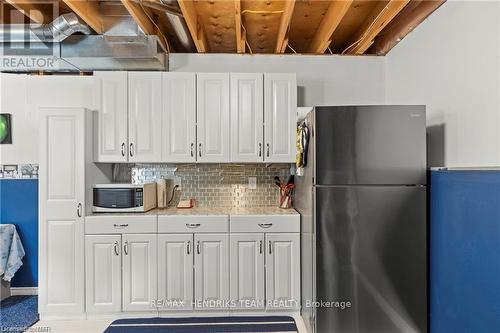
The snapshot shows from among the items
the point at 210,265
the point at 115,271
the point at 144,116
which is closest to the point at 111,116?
the point at 144,116

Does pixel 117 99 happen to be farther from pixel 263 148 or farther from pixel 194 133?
pixel 263 148

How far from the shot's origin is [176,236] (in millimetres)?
2660

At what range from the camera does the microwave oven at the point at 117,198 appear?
2744 mm

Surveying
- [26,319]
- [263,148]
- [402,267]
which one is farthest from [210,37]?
[26,319]

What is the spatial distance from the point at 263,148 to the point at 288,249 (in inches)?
37.6

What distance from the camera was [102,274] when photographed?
2.64 metres

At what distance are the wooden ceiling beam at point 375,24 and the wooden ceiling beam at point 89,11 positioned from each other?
7.77ft

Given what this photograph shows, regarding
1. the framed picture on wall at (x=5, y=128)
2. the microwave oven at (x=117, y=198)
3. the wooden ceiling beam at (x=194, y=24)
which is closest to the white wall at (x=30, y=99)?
the framed picture on wall at (x=5, y=128)

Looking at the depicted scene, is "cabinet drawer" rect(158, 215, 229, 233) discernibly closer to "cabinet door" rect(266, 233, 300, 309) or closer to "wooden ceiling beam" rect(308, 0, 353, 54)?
"cabinet door" rect(266, 233, 300, 309)

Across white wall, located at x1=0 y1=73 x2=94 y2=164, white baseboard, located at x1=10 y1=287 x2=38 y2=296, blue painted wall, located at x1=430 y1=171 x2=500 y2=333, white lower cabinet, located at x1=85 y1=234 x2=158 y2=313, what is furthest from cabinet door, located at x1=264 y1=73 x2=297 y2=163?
white baseboard, located at x1=10 y1=287 x2=38 y2=296

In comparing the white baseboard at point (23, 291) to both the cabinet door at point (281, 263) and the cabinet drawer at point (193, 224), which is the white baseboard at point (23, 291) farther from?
the cabinet door at point (281, 263)

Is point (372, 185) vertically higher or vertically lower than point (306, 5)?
lower

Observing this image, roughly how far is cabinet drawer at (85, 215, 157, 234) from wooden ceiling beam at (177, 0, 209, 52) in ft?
5.52

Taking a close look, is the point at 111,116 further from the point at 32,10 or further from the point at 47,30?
the point at 32,10
